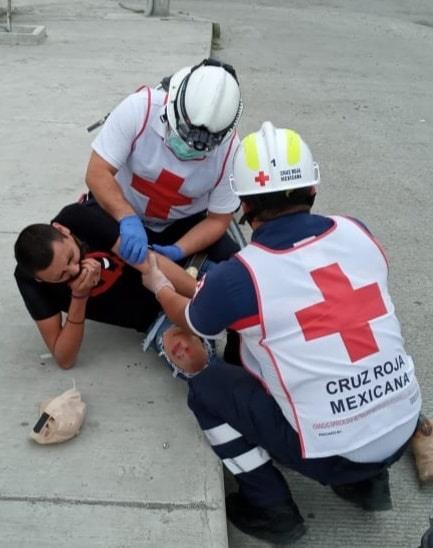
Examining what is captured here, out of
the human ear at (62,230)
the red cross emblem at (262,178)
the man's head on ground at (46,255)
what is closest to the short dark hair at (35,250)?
the man's head on ground at (46,255)

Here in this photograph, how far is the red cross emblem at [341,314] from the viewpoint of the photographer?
2.20 metres

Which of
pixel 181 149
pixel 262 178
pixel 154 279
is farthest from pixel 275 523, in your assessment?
pixel 181 149

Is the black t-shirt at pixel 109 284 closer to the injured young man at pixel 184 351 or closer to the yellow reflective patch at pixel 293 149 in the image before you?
the injured young man at pixel 184 351

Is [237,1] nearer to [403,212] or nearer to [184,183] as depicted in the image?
[403,212]

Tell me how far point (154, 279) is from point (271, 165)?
2.58 ft

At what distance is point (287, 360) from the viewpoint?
7.36ft

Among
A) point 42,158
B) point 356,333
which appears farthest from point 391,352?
point 42,158

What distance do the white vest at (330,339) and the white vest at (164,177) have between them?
99 centimetres

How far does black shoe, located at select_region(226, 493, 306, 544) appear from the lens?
8.15ft

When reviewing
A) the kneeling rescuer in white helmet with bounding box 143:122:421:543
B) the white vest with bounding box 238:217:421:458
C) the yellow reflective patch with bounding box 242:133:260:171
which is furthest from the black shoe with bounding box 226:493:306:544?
the yellow reflective patch with bounding box 242:133:260:171

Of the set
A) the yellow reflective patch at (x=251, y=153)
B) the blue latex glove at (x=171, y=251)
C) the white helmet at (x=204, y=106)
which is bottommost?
the blue latex glove at (x=171, y=251)

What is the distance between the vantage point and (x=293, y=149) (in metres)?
2.41

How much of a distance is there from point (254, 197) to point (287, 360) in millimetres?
500

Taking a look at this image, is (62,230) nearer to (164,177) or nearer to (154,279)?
(154,279)
